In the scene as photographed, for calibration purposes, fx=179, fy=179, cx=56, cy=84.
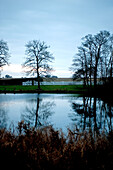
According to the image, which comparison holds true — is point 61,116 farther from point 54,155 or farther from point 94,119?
point 54,155

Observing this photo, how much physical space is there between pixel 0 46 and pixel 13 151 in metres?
46.1

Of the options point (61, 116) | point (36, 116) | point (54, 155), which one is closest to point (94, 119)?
point (61, 116)

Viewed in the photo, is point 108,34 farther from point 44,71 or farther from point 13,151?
point 13,151

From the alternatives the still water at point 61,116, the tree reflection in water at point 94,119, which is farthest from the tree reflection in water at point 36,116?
the tree reflection in water at point 94,119

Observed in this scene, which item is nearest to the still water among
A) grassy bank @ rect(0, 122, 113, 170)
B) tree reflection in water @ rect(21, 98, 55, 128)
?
tree reflection in water @ rect(21, 98, 55, 128)

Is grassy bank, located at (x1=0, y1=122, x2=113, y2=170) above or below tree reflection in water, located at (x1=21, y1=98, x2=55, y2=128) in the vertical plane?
above

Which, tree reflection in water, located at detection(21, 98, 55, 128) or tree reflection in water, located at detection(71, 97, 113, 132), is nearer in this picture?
tree reflection in water, located at detection(71, 97, 113, 132)

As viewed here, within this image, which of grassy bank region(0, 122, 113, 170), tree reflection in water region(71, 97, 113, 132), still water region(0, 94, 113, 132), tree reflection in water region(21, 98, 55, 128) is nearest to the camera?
grassy bank region(0, 122, 113, 170)

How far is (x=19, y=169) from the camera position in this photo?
5594 mm

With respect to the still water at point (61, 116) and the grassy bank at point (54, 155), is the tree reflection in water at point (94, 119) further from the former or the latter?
the grassy bank at point (54, 155)

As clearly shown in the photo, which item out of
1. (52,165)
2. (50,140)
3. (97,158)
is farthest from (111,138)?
(52,165)

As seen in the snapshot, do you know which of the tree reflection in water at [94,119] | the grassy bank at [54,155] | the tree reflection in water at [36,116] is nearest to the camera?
the grassy bank at [54,155]

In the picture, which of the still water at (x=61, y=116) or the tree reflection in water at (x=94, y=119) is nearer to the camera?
the tree reflection in water at (x=94, y=119)

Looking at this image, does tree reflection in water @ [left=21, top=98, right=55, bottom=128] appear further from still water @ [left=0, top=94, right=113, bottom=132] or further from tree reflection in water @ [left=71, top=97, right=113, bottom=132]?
tree reflection in water @ [left=71, top=97, right=113, bottom=132]
